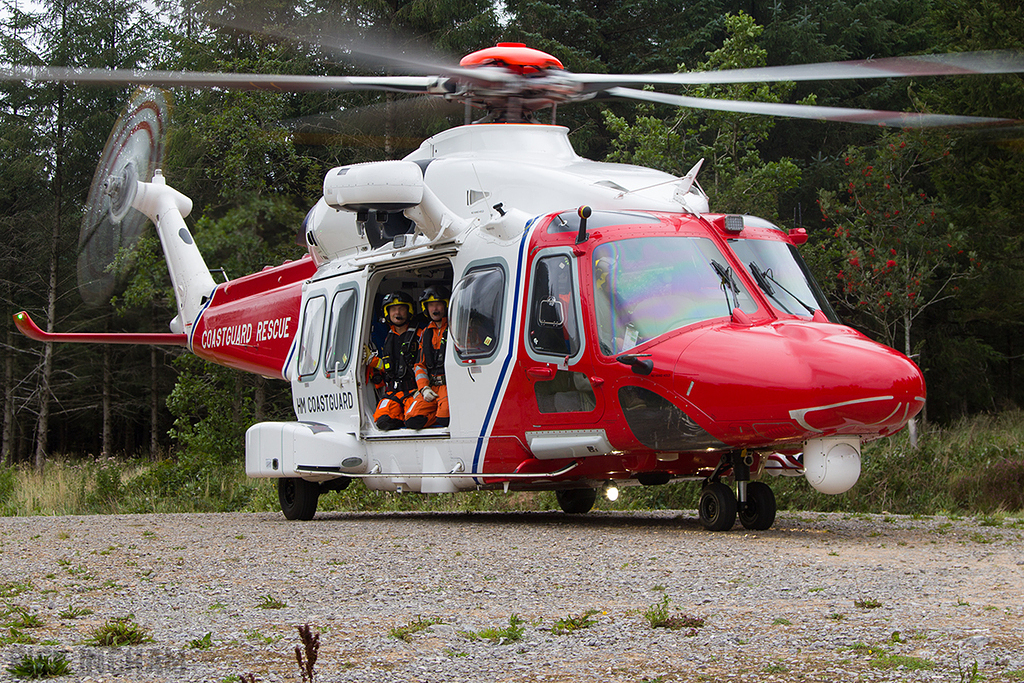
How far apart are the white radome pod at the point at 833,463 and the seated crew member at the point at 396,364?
391cm

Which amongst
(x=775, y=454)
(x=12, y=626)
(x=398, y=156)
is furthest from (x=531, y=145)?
(x=398, y=156)

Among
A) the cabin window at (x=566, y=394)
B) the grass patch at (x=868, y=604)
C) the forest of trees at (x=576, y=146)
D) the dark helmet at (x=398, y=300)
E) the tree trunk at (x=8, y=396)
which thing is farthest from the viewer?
the tree trunk at (x=8, y=396)

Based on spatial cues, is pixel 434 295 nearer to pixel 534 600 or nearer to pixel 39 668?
pixel 534 600

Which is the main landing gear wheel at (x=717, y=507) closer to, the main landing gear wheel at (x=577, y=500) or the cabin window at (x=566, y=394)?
the cabin window at (x=566, y=394)

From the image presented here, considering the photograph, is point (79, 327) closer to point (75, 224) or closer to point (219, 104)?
point (75, 224)

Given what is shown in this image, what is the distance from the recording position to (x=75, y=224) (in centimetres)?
2834

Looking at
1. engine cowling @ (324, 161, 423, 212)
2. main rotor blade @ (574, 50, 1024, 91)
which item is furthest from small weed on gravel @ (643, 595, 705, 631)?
engine cowling @ (324, 161, 423, 212)

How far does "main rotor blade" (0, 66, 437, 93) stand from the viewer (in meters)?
7.22

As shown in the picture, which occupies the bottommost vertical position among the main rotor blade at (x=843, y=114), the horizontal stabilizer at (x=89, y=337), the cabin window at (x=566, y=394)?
the cabin window at (x=566, y=394)

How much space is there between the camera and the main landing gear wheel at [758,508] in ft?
26.9

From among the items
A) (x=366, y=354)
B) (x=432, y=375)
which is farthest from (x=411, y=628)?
(x=366, y=354)

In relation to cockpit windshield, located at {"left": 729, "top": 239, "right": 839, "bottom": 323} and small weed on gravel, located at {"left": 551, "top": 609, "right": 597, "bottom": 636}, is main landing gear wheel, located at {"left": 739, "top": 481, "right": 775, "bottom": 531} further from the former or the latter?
small weed on gravel, located at {"left": 551, "top": 609, "right": 597, "bottom": 636}

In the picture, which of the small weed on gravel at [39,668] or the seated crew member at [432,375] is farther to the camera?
the seated crew member at [432,375]

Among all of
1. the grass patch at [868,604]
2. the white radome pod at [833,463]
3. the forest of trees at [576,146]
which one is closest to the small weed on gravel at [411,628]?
the grass patch at [868,604]
